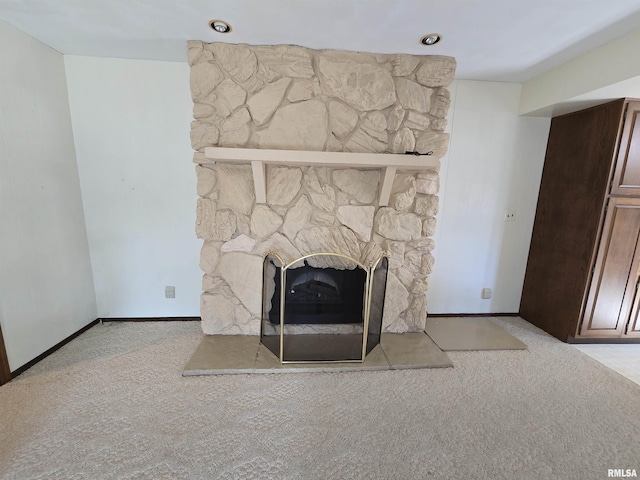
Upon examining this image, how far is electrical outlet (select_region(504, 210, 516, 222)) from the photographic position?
2653 millimetres

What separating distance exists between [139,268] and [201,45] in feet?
6.22

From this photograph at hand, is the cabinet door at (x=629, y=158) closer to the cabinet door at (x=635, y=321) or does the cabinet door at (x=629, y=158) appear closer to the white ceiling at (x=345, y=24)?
the white ceiling at (x=345, y=24)

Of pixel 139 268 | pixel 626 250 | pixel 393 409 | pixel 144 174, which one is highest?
pixel 144 174

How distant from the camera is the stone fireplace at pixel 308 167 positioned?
1.91 meters

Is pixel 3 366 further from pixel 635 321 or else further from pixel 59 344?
pixel 635 321

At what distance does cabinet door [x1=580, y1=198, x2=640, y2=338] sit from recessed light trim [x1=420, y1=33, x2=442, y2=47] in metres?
1.87

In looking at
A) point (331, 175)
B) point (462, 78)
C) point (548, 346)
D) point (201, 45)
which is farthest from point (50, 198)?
point (548, 346)

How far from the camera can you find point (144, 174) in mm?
2258

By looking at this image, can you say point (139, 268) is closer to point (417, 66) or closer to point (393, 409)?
point (393, 409)

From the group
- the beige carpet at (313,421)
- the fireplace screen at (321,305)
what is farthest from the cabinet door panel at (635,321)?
the fireplace screen at (321,305)

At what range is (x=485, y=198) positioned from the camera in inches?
103

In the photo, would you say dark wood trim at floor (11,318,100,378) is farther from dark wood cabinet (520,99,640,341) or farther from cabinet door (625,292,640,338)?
cabinet door (625,292,640,338)

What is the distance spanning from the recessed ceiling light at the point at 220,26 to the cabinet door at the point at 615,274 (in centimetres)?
311

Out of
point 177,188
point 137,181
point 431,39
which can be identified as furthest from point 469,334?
point 137,181
